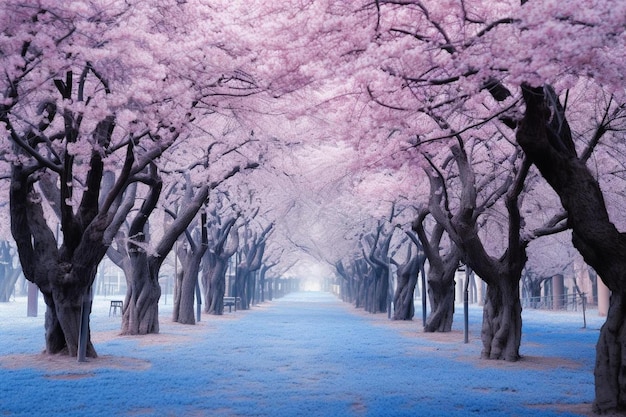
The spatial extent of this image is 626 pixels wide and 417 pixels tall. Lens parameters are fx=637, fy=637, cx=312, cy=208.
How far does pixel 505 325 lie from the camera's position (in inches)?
567

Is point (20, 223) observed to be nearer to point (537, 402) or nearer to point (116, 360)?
point (116, 360)

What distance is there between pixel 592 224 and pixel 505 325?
662 cm

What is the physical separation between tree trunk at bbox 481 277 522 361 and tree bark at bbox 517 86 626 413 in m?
5.90

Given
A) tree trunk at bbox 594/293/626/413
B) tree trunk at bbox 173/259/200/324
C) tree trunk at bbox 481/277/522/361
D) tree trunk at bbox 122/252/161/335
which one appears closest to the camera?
tree trunk at bbox 594/293/626/413

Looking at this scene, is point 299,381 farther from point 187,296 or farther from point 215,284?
point 215,284

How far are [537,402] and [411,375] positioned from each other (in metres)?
3.19

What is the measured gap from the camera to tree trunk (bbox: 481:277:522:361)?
47.1ft

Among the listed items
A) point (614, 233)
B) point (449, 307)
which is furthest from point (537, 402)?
point (449, 307)

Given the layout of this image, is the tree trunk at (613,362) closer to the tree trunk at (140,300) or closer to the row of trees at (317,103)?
the row of trees at (317,103)

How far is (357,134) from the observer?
520 inches

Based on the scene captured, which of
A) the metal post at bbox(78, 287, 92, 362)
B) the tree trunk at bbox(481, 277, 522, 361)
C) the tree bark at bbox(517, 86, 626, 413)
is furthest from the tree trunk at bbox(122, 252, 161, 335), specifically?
the tree bark at bbox(517, 86, 626, 413)

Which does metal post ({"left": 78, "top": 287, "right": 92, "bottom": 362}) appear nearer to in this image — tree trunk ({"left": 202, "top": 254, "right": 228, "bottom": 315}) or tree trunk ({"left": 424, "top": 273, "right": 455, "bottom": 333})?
tree trunk ({"left": 424, "top": 273, "right": 455, "bottom": 333})

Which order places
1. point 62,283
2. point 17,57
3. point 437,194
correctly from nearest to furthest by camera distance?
point 17,57 → point 62,283 → point 437,194

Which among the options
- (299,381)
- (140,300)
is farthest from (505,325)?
(140,300)
